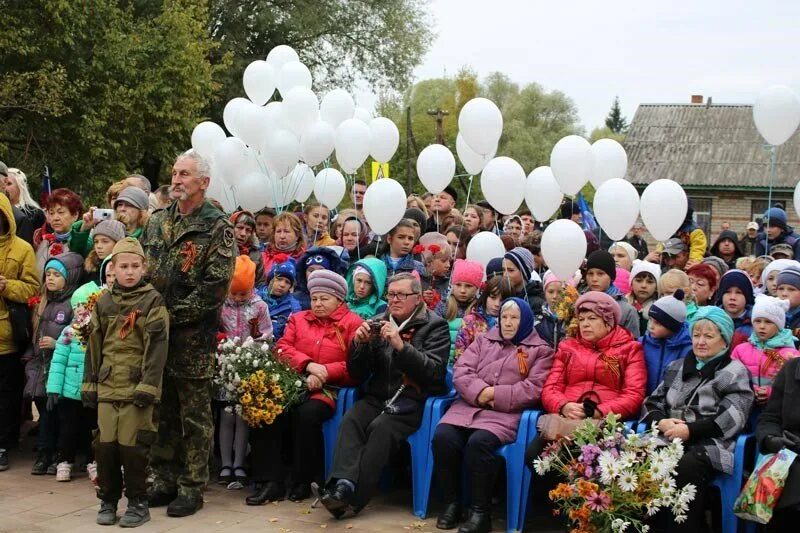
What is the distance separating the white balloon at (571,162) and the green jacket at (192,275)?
338 cm

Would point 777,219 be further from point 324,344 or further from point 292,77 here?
point 324,344

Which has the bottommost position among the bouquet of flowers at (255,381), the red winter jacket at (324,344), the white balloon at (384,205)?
the bouquet of flowers at (255,381)

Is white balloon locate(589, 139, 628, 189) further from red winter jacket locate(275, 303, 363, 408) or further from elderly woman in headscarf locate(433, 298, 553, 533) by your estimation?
red winter jacket locate(275, 303, 363, 408)

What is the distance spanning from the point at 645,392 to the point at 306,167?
486cm

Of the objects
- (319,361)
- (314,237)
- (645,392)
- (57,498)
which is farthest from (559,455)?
(314,237)

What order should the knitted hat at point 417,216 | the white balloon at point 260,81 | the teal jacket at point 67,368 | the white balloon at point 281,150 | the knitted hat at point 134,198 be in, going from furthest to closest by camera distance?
the white balloon at point 260,81 → the knitted hat at point 417,216 → the white balloon at point 281,150 → the knitted hat at point 134,198 → the teal jacket at point 67,368

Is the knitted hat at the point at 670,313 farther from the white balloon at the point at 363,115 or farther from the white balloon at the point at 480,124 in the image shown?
the white balloon at the point at 363,115

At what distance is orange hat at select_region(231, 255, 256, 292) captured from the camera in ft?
22.4

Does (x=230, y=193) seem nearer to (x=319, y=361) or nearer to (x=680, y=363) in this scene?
(x=319, y=361)

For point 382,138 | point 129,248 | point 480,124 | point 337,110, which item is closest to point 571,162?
point 480,124

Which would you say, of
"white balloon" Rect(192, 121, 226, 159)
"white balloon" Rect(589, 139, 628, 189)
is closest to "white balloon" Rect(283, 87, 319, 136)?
"white balloon" Rect(192, 121, 226, 159)

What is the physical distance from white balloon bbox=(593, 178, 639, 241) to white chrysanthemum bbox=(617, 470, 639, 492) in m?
3.22

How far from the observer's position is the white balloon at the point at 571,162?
8.23 m

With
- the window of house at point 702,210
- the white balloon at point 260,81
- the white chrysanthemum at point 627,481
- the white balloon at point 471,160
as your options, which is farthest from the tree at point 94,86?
the window of house at point 702,210
